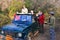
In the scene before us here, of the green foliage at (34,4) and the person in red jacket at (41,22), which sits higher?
the green foliage at (34,4)

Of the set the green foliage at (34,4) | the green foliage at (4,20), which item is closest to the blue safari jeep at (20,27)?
the green foliage at (4,20)

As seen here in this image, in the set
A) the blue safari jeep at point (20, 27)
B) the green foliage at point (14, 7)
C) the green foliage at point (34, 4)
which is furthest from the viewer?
the green foliage at point (34, 4)

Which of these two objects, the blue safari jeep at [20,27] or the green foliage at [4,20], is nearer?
the blue safari jeep at [20,27]

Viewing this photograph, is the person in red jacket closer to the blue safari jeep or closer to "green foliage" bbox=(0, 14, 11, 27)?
the blue safari jeep

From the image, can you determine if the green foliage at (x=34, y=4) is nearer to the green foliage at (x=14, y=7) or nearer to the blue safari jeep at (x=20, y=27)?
the green foliage at (x=14, y=7)

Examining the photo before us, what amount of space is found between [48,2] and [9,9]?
7.97 ft

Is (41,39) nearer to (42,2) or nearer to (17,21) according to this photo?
(17,21)

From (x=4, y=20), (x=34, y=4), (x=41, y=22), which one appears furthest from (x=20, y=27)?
(x=34, y=4)

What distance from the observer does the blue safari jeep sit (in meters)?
9.05

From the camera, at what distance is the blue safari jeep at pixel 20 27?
9.05 meters

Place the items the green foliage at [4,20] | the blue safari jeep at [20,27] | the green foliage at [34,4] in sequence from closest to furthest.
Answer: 1. the blue safari jeep at [20,27]
2. the green foliage at [4,20]
3. the green foliage at [34,4]

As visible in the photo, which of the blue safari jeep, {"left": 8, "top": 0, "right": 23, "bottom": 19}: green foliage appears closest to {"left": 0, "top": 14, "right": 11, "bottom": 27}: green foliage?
{"left": 8, "top": 0, "right": 23, "bottom": 19}: green foliage

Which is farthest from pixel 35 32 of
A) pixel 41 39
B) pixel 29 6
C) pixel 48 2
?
pixel 48 2

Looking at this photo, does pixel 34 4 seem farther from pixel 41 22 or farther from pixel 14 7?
pixel 41 22
